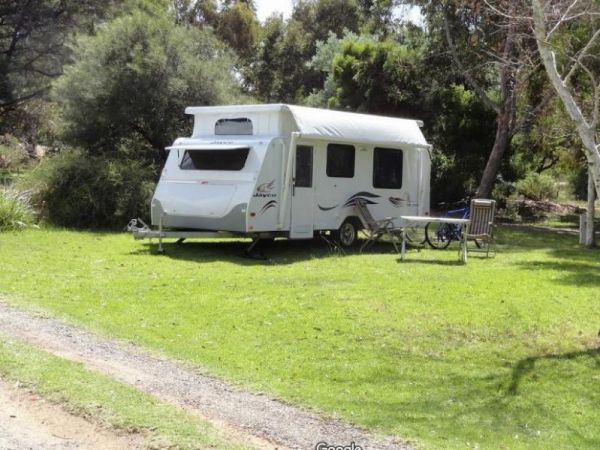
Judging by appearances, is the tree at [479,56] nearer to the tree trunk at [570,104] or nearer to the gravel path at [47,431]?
the tree trunk at [570,104]

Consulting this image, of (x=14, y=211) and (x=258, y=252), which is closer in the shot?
(x=258, y=252)

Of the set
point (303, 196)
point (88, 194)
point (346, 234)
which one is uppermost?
point (303, 196)

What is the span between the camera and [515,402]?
20.1ft

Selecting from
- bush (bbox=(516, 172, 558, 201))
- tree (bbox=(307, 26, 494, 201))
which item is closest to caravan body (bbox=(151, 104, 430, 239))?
tree (bbox=(307, 26, 494, 201))

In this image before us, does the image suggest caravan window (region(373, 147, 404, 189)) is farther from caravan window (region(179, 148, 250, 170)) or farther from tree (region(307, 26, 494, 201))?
tree (region(307, 26, 494, 201))

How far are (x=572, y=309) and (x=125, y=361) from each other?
5.56 m

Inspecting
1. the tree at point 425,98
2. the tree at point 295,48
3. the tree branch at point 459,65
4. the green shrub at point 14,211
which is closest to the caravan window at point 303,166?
the green shrub at point 14,211

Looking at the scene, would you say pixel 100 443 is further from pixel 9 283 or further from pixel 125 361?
pixel 9 283

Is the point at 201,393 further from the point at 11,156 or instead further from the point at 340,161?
the point at 11,156

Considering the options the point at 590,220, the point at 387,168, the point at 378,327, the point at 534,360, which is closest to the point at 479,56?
the point at 590,220

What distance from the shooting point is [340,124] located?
14.3 m

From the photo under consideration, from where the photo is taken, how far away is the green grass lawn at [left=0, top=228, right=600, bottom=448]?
229 inches

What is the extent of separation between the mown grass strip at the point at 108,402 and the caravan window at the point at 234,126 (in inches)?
311

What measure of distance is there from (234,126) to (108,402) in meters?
9.20
